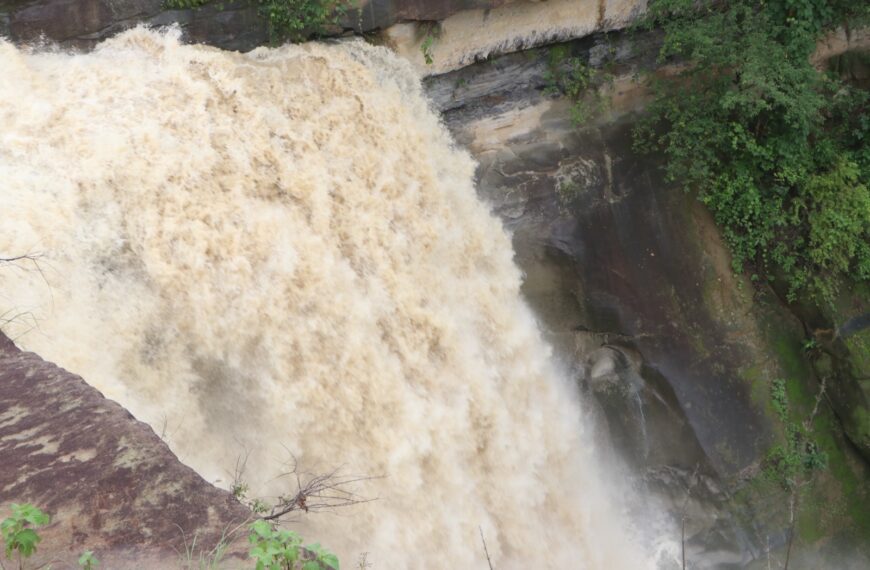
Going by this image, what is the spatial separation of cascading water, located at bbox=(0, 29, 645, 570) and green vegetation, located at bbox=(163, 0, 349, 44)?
205 mm

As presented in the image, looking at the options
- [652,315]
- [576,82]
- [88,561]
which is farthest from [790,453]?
[88,561]

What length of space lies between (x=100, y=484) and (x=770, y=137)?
738 cm

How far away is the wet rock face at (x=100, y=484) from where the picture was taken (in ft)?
11.3

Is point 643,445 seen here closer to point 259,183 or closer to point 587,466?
point 587,466

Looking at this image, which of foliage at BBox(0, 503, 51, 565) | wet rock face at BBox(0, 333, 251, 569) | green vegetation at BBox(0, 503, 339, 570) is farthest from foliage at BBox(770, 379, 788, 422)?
foliage at BBox(0, 503, 51, 565)

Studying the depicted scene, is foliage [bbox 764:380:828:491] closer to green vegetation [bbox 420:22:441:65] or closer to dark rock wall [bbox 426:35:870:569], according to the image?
dark rock wall [bbox 426:35:870:569]

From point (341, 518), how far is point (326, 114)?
3709 mm

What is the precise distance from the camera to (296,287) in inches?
247

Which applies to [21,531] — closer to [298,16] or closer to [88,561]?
[88,561]

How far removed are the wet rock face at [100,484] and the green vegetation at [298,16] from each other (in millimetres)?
4222

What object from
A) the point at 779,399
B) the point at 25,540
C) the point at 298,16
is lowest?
the point at 779,399

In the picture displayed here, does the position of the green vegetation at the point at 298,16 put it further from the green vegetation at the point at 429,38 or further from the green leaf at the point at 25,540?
the green leaf at the point at 25,540

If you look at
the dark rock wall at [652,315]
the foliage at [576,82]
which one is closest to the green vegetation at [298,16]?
the dark rock wall at [652,315]

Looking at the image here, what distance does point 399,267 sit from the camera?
22.9 ft
